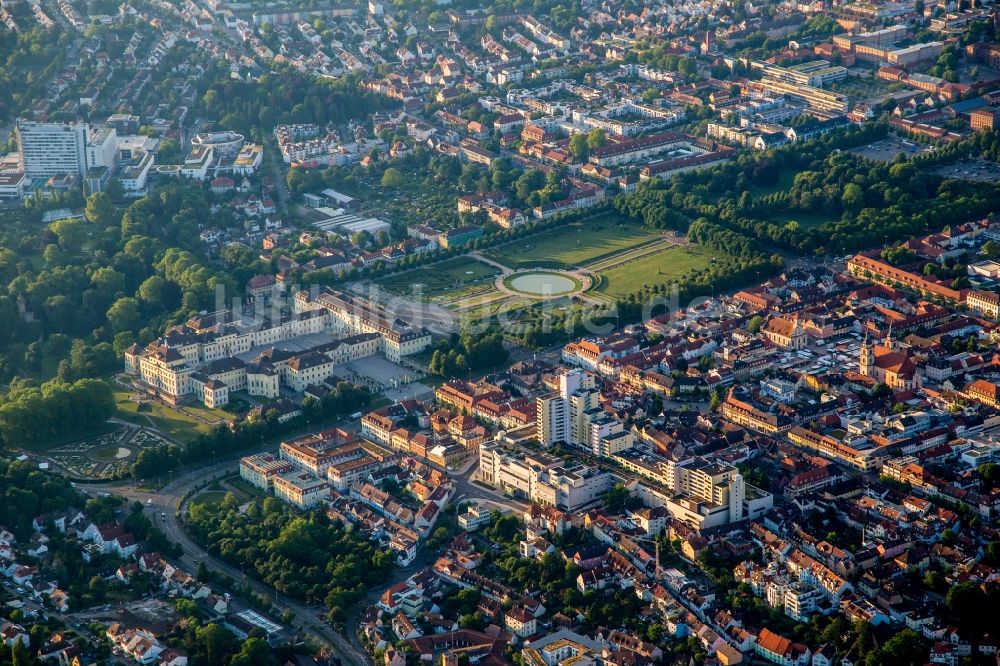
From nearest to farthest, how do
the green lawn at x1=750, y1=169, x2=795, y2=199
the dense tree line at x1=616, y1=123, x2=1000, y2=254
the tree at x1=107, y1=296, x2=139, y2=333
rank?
1. the tree at x1=107, y1=296, x2=139, y2=333
2. the dense tree line at x1=616, y1=123, x2=1000, y2=254
3. the green lawn at x1=750, y1=169, x2=795, y2=199

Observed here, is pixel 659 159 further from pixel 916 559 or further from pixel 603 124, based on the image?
pixel 916 559

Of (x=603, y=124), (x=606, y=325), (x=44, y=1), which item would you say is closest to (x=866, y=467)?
(x=606, y=325)

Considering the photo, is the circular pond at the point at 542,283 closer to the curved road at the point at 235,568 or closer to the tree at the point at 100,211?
the curved road at the point at 235,568

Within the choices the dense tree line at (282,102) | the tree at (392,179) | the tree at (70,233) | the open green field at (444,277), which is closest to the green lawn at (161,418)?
the open green field at (444,277)

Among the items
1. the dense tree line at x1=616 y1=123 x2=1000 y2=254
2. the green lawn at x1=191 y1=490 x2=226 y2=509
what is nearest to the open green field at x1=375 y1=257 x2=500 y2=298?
the dense tree line at x1=616 y1=123 x2=1000 y2=254

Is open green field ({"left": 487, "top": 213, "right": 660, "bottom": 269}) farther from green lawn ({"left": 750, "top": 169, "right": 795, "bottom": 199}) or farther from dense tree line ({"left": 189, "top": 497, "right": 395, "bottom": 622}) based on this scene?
dense tree line ({"left": 189, "top": 497, "right": 395, "bottom": 622})

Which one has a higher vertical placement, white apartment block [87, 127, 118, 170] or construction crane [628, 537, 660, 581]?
white apartment block [87, 127, 118, 170]
